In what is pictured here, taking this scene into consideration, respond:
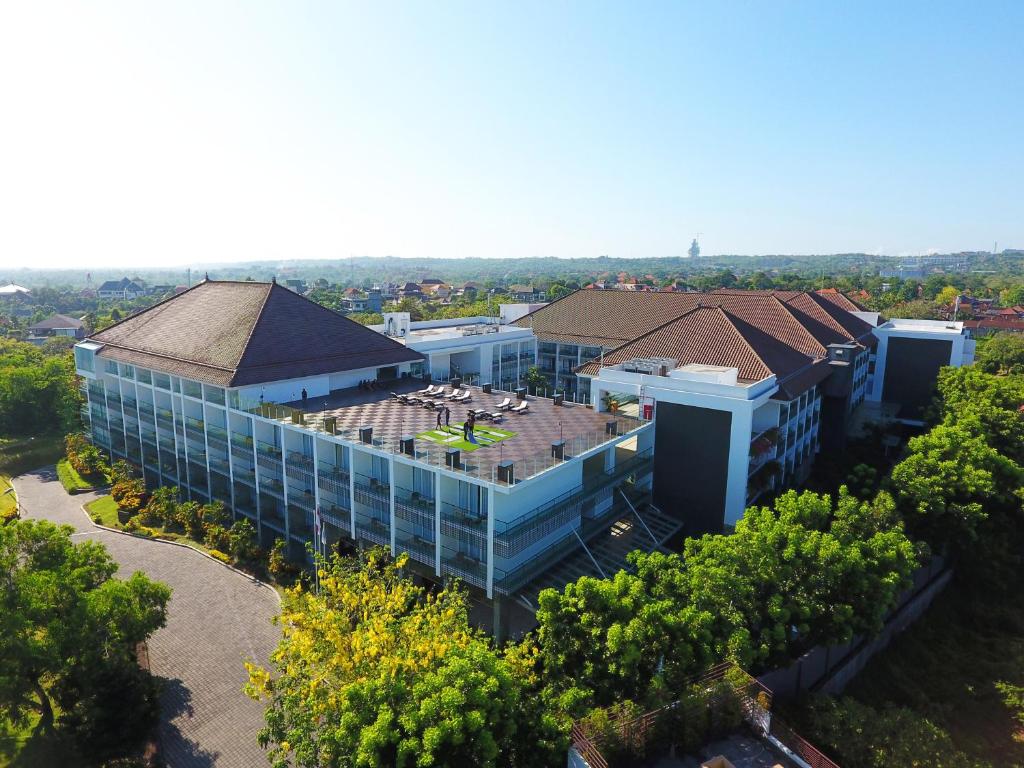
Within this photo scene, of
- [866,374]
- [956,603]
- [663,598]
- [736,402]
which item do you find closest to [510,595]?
[663,598]

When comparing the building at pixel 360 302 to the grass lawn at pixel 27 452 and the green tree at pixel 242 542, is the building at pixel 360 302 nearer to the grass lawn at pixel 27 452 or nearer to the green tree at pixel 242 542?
the grass lawn at pixel 27 452

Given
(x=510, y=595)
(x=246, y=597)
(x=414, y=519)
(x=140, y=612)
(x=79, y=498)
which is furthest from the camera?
(x=79, y=498)

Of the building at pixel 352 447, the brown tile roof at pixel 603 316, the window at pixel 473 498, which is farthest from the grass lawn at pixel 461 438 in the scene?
the brown tile roof at pixel 603 316

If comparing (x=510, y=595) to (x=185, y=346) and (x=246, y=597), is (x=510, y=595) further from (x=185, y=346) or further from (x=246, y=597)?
(x=185, y=346)

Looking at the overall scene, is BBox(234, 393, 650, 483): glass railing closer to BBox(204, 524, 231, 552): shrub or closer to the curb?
BBox(204, 524, 231, 552): shrub

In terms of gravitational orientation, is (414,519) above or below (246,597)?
above

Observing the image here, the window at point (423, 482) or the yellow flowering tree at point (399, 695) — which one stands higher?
the window at point (423, 482)

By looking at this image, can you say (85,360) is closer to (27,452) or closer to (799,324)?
(27,452)
